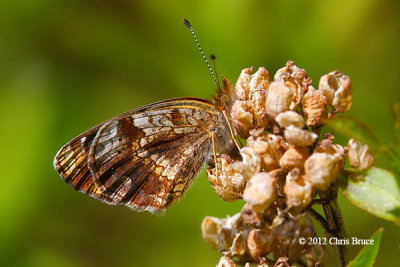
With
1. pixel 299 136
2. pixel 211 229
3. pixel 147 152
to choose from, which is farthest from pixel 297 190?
pixel 147 152

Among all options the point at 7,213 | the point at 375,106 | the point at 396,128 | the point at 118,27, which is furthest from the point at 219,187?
the point at 118,27

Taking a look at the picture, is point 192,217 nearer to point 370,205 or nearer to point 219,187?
point 219,187

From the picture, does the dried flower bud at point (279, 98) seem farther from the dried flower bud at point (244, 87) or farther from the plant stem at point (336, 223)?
the plant stem at point (336, 223)

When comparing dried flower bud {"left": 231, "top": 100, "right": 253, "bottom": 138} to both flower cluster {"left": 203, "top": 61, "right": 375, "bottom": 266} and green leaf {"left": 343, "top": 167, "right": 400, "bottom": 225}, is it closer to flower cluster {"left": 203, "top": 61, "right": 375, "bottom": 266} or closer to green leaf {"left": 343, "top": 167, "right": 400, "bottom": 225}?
flower cluster {"left": 203, "top": 61, "right": 375, "bottom": 266}

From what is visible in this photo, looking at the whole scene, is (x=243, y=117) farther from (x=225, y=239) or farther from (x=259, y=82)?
(x=225, y=239)

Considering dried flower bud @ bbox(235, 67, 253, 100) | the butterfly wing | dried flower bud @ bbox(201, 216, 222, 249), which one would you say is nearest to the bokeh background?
the butterfly wing

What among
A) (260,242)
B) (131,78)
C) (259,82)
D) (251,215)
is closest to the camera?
(251,215)
